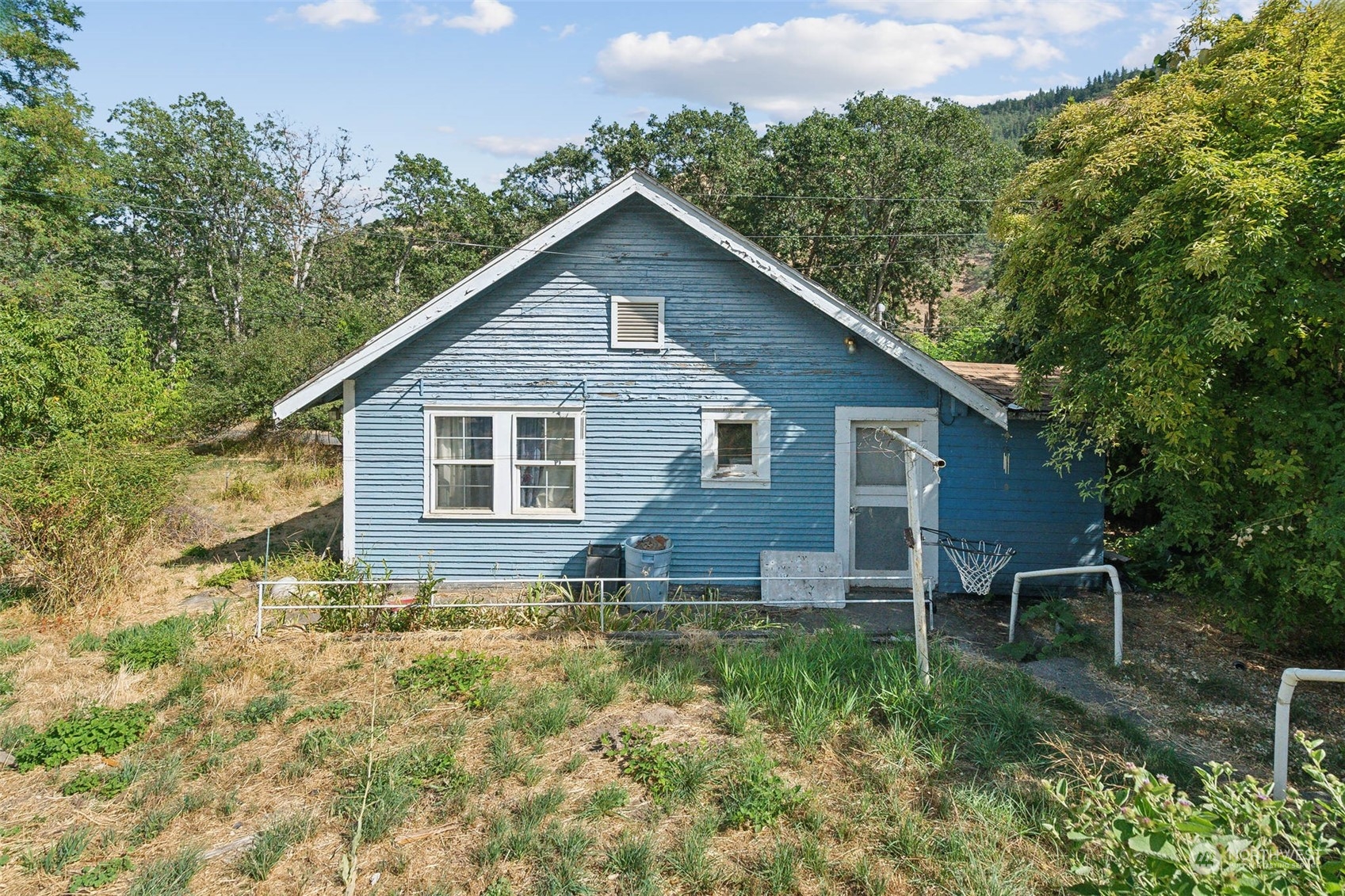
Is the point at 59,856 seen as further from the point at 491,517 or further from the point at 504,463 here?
the point at 504,463

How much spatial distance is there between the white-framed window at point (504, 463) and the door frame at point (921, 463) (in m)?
3.65

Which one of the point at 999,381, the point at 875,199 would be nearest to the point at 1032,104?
the point at 875,199

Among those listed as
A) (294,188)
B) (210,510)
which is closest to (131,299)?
(294,188)

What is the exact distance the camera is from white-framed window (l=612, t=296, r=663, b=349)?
11.0 meters

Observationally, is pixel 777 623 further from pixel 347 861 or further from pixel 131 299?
pixel 131 299

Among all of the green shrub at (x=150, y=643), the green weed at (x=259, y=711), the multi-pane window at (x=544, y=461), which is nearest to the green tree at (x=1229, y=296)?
the multi-pane window at (x=544, y=461)

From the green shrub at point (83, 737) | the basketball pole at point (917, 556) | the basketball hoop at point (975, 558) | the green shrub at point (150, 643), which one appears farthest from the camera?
the basketball hoop at point (975, 558)

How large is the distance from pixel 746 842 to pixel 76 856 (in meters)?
4.28

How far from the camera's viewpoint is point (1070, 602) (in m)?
10.6

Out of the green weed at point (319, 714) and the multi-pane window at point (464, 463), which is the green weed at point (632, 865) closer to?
the green weed at point (319, 714)

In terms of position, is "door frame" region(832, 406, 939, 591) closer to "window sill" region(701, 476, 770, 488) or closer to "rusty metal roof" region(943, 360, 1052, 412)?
"rusty metal roof" region(943, 360, 1052, 412)

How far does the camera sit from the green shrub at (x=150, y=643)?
26.5 feet

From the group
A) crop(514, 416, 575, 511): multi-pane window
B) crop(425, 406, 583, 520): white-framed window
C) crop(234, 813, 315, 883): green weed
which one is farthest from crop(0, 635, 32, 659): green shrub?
crop(514, 416, 575, 511): multi-pane window

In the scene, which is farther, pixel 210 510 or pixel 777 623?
pixel 210 510
